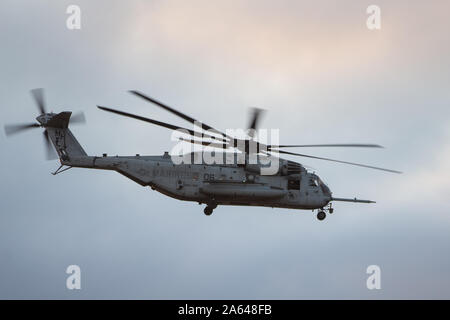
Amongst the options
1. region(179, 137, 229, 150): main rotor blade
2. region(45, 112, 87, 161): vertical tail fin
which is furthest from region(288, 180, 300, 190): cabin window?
region(45, 112, 87, 161): vertical tail fin

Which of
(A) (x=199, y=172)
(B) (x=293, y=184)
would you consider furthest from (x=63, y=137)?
(B) (x=293, y=184)

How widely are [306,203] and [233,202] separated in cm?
566

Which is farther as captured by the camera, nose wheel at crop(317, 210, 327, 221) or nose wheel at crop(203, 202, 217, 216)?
nose wheel at crop(317, 210, 327, 221)

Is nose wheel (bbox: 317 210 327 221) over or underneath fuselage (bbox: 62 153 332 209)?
underneath

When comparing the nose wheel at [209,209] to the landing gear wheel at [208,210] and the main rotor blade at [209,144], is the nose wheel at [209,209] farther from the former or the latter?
the main rotor blade at [209,144]

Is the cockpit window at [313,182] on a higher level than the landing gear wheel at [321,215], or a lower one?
higher

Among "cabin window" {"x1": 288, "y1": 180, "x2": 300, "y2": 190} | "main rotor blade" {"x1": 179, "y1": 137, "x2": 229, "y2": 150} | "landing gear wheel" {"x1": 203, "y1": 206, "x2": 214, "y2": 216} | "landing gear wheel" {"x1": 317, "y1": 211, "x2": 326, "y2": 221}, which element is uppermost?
"main rotor blade" {"x1": 179, "y1": 137, "x2": 229, "y2": 150}

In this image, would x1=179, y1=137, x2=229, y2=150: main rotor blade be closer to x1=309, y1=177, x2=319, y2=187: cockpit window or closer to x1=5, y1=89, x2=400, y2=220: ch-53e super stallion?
x1=5, y1=89, x2=400, y2=220: ch-53e super stallion

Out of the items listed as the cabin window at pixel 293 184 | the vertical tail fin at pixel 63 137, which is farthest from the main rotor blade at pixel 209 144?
the vertical tail fin at pixel 63 137

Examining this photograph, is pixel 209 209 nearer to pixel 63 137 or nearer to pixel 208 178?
pixel 208 178

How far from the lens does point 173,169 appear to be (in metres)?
46.7

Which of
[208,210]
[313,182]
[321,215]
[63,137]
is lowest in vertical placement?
[321,215]
